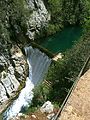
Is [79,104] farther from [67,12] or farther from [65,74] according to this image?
[67,12]

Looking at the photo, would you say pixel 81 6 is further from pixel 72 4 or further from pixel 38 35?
pixel 38 35

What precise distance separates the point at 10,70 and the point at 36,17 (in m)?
7.67

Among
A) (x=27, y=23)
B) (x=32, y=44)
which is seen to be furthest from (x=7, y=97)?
(x=27, y=23)

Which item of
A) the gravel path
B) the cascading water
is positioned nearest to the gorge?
the cascading water

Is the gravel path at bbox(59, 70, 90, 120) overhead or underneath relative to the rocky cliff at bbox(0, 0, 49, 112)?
overhead

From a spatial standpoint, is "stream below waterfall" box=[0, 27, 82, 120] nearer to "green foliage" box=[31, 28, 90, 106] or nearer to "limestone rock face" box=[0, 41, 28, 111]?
"limestone rock face" box=[0, 41, 28, 111]

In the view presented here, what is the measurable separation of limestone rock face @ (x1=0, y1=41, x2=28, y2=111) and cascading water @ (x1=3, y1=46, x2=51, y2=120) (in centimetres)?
53

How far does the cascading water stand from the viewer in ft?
77.2

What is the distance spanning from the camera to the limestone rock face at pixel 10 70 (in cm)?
2594

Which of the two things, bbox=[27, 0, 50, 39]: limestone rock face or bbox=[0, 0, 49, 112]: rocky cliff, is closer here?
bbox=[0, 0, 49, 112]: rocky cliff

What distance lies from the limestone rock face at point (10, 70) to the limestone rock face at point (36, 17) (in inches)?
136

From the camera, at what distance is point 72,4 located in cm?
3859

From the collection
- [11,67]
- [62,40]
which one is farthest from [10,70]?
[62,40]

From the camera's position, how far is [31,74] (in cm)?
2783
